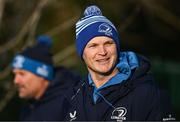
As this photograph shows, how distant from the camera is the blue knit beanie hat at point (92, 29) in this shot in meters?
4.77

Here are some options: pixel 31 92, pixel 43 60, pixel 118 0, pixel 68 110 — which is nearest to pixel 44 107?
pixel 31 92

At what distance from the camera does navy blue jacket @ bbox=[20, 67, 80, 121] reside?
7.07 m

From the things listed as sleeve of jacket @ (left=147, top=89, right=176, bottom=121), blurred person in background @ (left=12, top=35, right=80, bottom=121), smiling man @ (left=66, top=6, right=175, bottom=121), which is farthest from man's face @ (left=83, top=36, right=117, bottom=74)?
blurred person in background @ (left=12, top=35, right=80, bottom=121)

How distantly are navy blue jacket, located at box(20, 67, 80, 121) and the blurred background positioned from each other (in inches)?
64.6

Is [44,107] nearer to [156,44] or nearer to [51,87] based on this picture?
[51,87]


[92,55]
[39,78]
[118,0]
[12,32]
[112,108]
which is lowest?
[112,108]

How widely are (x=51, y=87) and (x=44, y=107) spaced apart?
0.47 meters

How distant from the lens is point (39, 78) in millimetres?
7980

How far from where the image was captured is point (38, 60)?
830 centimetres

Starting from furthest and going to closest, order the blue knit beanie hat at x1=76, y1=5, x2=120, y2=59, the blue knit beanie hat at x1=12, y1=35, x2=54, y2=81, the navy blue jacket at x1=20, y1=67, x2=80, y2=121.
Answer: the blue knit beanie hat at x1=12, y1=35, x2=54, y2=81
the navy blue jacket at x1=20, y1=67, x2=80, y2=121
the blue knit beanie hat at x1=76, y1=5, x2=120, y2=59

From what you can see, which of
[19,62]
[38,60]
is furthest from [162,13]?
[19,62]

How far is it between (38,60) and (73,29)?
541 cm

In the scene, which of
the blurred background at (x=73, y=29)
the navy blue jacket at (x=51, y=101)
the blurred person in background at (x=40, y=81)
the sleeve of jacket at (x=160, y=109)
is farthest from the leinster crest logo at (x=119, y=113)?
the blurred background at (x=73, y=29)

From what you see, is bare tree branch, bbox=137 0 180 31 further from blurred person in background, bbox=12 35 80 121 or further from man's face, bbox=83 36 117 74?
man's face, bbox=83 36 117 74
